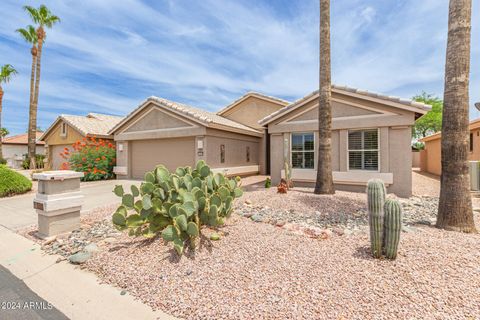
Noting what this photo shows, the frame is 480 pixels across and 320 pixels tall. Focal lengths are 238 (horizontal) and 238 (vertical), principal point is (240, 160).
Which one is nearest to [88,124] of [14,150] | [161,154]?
[161,154]

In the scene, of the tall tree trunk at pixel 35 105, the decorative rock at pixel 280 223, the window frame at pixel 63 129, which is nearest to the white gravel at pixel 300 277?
the decorative rock at pixel 280 223

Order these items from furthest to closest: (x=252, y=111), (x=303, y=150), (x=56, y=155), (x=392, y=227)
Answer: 1. (x=56, y=155)
2. (x=252, y=111)
3. (x=303, y=150)
4. (x=392, y=227)

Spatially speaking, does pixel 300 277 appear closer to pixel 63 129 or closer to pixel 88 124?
pixel 88 124

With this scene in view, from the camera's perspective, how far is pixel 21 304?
10.2ft

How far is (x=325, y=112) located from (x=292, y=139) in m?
3.00

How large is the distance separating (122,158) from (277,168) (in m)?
10.7

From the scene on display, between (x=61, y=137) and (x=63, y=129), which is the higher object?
(x=63, y=129)

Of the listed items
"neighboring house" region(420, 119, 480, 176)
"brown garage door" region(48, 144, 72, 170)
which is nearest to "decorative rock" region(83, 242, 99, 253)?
"neighboring house" region(420, 119, 480, 176)

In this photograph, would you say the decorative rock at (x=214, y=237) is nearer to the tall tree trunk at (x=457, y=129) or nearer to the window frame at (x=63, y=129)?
the tall tree trunk at (x=457, y=129)

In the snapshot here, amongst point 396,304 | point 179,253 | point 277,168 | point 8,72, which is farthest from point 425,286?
point 8,72

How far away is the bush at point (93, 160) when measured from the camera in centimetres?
1534

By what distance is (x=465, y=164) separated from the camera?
16.4 feet

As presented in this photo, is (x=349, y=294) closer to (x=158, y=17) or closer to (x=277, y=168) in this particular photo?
(x=277, y=168)

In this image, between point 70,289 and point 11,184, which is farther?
point 11,184
